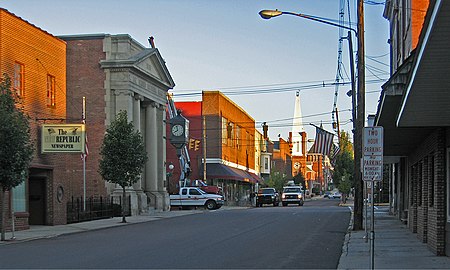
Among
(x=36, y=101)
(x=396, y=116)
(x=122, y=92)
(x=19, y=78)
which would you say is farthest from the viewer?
(x=122, y=92)

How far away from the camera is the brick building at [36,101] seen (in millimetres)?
27984

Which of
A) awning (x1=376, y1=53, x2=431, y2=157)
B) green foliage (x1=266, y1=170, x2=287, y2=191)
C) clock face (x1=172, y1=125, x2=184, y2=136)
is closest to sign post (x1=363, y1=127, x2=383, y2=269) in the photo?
awning (x1=376, y1=53, x2=431, y2=157)

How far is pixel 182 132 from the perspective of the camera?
48938 millimetres

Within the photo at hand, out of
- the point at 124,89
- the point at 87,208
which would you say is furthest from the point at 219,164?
the point at 87,208

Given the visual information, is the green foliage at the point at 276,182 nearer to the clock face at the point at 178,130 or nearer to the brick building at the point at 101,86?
the clock face at the point at 178,130

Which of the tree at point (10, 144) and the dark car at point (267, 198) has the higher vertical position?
the tree at point (10, 144)

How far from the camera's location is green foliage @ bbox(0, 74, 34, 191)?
71.5 feet

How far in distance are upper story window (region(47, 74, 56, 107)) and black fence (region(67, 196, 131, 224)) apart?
492 cm

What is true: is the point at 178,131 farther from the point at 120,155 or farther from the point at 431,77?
the point at 431,77

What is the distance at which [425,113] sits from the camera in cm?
1292

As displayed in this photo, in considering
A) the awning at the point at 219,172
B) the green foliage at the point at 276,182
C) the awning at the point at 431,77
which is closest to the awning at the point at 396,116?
the awning at the point at 431,77

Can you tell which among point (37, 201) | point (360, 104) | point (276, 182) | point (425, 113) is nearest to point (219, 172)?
point (276, 182)

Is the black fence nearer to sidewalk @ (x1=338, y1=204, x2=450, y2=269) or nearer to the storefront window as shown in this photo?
the storefront window

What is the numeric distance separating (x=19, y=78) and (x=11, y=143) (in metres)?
8.07
